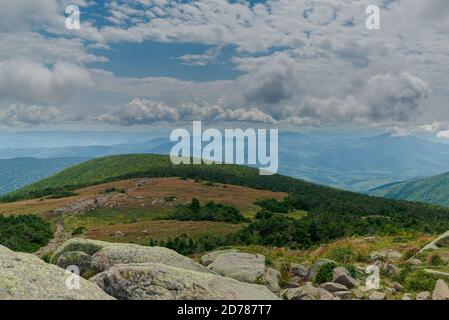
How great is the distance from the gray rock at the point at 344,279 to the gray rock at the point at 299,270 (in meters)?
2.94

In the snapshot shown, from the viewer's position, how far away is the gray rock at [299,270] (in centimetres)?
2356

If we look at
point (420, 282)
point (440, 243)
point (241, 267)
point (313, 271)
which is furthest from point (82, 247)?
point (440, 243)

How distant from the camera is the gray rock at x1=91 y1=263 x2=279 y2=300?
14.3 meters

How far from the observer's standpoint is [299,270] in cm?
2388

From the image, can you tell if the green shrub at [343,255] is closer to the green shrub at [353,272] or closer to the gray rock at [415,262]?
the gray rock at [415,262]

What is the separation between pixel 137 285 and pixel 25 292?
3.62 metres

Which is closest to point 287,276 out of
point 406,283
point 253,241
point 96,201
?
point 406,283

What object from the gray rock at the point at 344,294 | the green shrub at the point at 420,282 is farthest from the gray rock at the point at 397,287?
the gray rock at the point at 344,294

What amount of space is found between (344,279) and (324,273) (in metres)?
1.53

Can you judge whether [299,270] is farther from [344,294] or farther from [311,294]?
[311,294]

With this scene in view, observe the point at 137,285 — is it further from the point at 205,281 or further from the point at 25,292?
the point at 25,292

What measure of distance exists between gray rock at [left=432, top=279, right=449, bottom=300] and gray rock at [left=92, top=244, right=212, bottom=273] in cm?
1011

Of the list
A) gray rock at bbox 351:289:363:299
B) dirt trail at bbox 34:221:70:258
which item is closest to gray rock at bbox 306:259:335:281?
gray rock at bbox 351:289:363:299
